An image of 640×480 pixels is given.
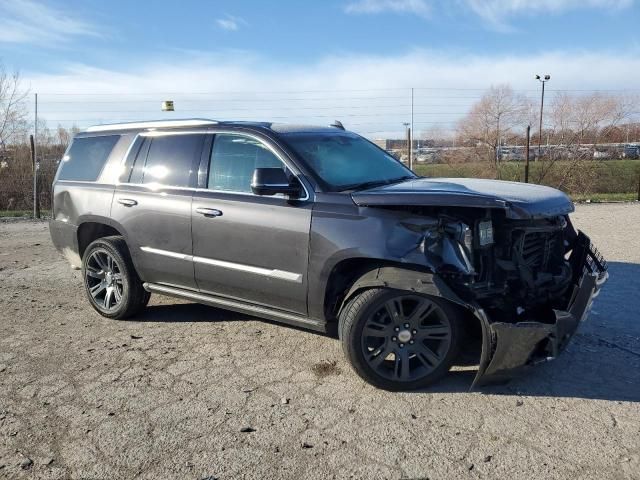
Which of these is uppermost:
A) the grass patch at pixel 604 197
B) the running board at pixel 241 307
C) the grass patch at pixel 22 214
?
the grass patch at pixel 604 197

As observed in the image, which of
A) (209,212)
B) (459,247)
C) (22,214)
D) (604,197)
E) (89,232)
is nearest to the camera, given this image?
(459,247)

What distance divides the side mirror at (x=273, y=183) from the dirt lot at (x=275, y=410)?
1.35 meters

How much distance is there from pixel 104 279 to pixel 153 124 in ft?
5.39

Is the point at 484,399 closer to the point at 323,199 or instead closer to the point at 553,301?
the point at 553,301

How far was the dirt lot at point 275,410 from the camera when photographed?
2.99 m

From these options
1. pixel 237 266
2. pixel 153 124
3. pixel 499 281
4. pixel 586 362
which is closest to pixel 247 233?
pixel 237 266

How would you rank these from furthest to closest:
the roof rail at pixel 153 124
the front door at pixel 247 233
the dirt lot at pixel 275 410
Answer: the roof rail at pixel 153 124 < the front door at pixel 247 233 < the dirt lot at pixel 275 410

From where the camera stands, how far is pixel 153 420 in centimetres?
347

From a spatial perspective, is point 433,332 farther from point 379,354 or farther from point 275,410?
point 275,410

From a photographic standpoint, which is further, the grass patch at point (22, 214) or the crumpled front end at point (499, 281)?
the grass patch at point (22, 214)

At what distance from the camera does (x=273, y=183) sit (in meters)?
4.09

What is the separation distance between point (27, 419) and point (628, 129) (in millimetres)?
22740

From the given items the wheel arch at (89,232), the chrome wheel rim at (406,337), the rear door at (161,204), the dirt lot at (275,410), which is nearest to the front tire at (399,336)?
the chrome wheel rim at (406,337)

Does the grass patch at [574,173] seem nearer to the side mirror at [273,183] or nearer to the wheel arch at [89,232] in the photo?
the wheel arch at [89,232]
